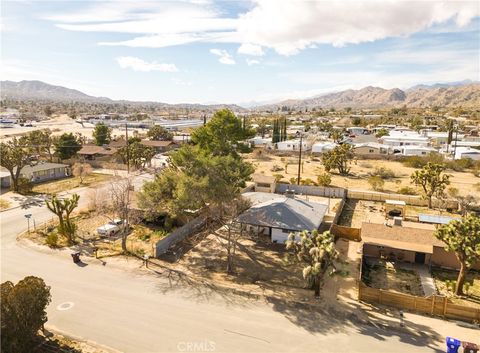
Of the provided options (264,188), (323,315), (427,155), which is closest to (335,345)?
(323,315)

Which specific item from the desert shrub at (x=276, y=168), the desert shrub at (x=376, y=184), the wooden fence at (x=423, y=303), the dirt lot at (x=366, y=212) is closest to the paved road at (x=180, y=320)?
the wooden fence at (x=423, y=303)

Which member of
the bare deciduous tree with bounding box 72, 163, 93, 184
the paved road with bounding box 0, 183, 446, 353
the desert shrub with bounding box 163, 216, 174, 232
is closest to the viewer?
the paved road with bounding box 0, 183, 446, 353

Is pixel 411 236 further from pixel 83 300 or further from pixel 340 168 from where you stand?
pixel 340 168

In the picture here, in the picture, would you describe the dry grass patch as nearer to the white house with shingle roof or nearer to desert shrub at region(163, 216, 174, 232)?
desert shrub at region(163, 216, 174, 232)

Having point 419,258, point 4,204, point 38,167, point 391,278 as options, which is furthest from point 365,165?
point 4,204

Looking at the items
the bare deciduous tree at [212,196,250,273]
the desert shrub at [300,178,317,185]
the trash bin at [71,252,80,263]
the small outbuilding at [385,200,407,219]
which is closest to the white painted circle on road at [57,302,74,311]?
the trash bin at [71,252,80,263]
